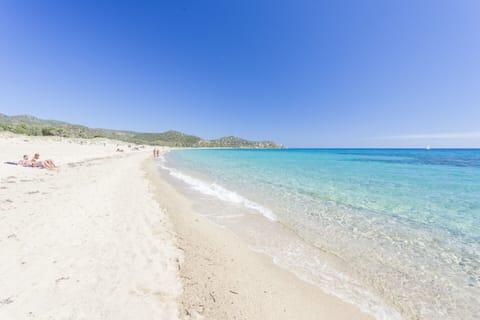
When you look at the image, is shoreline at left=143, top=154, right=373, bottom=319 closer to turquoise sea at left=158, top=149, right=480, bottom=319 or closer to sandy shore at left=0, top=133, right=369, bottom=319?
sandy shore at left=0, top=133, right=369, bottom=319

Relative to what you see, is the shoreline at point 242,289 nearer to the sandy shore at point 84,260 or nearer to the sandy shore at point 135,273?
the sandy shore at point 135,273

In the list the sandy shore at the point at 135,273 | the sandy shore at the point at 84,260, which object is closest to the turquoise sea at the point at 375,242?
the sandy shore at the point at 135,273

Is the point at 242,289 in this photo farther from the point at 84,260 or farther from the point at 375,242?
the point at 375,242

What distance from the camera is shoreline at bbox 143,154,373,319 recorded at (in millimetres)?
2739

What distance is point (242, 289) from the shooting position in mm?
3193

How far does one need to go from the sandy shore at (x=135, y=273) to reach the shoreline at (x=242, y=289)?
0.02 meters

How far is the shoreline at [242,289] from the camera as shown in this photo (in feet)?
8.99

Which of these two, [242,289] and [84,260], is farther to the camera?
[84,260]

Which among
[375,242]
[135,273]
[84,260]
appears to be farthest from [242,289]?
[375,242]

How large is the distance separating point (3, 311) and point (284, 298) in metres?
3.66

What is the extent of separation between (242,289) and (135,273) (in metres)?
1.85

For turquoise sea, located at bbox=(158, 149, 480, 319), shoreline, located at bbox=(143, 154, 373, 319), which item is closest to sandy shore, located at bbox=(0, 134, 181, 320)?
shoreline, located at bbox=(143, 154, 373, 319)

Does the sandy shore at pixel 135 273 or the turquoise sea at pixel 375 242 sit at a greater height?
the sandy shore at pixel 135 273

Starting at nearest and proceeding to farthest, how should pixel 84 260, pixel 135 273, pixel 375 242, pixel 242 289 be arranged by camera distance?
pixel 242 289
pixel 135 273
pixel 84 260
pixel 375 242
